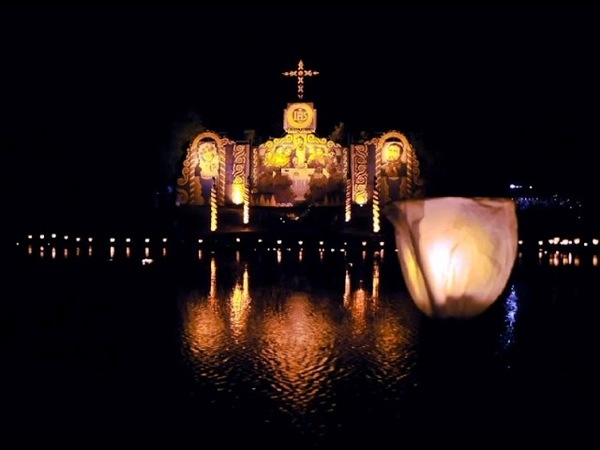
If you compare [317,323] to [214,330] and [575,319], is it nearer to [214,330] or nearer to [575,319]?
[214,330]

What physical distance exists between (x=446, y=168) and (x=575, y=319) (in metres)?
24.6

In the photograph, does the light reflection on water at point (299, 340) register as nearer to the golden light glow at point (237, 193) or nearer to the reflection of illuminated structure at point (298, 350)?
the reflection of illuminated structure at point (298, 350)

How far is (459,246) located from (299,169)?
26953 millimetres

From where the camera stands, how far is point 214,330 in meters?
8.98

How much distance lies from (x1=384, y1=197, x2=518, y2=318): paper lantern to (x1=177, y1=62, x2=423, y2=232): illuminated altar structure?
973 inches

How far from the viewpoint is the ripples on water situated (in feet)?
16.7

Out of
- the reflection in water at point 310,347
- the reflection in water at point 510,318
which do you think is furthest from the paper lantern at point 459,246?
the reflection in water at point 510,318

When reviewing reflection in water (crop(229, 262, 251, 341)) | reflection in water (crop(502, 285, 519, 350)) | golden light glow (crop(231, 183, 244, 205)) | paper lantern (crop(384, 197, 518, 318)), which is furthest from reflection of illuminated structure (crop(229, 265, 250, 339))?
golden light glow (crop(231, 183, 244, 205))

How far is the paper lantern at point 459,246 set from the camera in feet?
20.1

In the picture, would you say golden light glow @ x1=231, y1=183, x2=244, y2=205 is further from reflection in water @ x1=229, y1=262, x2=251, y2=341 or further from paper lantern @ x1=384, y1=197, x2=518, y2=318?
paper lantern @ x1=384, y1=197, x2=518, y2=318

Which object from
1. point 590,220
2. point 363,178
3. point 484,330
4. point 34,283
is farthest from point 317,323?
point 363,178

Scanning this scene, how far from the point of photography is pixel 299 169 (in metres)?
32.9

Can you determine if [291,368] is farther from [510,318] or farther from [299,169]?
[299,169]

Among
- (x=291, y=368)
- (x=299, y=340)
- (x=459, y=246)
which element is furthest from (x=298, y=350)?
(x=459, y=246)
